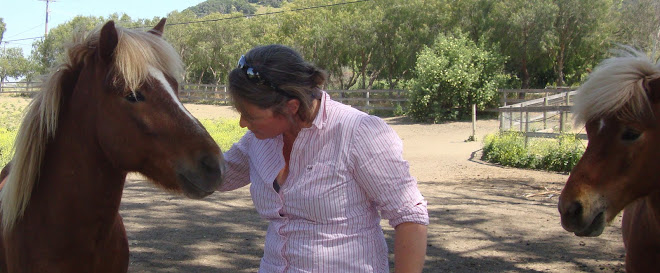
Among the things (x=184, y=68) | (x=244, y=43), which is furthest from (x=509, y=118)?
(x=244, y=43)

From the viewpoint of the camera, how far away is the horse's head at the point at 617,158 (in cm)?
238

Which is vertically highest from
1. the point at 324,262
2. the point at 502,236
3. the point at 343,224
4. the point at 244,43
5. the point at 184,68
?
the point at 244,43

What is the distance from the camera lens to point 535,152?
1205 centimetres

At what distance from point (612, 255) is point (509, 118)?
34.1 feet

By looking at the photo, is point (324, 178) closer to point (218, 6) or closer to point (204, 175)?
point (204, 175)

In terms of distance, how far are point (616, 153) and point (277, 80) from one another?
1.65 metres

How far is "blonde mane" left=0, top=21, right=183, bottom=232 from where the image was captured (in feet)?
7.14

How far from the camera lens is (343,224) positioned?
1786 millimetres

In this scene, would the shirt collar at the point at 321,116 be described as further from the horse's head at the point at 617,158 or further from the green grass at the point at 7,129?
the green grass at the point at 7,129

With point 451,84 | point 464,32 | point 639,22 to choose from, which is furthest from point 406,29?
point 639,22

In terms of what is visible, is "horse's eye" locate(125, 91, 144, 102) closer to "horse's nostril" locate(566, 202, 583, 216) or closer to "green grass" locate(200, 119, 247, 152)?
"horse's nostril" locate(566, 202, 583, 216)

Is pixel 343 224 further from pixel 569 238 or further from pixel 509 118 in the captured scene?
pixel 509 118

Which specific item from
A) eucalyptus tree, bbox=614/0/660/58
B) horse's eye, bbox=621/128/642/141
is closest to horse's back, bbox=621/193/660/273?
horse's eye, bbox=621/128/642/141

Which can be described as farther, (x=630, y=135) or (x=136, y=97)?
(x=630, y=135)
